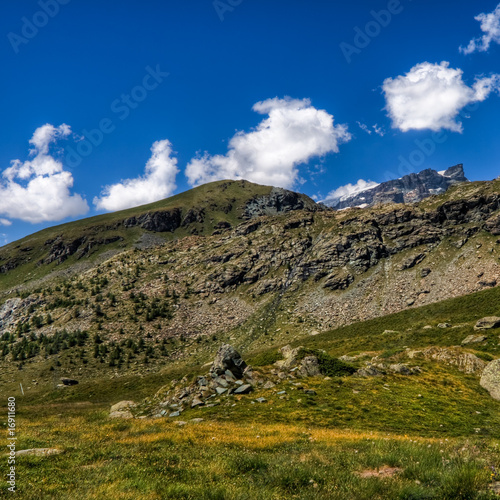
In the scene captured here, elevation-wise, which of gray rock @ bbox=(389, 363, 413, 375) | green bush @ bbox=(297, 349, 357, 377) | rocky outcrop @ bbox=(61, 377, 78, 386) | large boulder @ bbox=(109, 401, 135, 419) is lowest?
rocky outcrop @ bbox=(61, 377, 78, 386)

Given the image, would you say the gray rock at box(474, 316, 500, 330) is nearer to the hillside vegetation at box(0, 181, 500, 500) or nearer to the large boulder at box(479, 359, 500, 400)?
the hillside vegetation at box(0, 181, 500, 500)

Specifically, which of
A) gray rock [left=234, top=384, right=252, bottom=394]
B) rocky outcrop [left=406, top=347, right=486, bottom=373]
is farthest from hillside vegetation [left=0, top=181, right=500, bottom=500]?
gray rock [left=234, top=384, right=252, bottom=394]

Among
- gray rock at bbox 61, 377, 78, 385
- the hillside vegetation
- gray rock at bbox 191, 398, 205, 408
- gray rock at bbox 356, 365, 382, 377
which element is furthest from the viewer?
gray rock at bbox 61, 377, 78, 385

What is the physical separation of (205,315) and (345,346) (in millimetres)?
74292

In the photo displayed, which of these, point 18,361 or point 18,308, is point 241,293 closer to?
point 18,361

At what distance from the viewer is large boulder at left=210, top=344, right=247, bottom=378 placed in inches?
1384

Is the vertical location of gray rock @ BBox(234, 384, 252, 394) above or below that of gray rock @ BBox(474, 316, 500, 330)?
above

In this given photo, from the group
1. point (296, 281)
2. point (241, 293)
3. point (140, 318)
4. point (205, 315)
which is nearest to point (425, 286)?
point (296, 281)

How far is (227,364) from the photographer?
118 ft

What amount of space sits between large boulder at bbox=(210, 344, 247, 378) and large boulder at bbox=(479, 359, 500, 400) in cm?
2715

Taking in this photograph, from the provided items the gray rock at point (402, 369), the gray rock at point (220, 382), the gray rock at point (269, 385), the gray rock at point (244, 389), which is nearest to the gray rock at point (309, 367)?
the gray rock at point (269, 385)

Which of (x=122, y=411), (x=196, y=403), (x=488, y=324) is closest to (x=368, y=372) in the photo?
(x=196, y=403)

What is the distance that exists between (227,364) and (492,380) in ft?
96.6

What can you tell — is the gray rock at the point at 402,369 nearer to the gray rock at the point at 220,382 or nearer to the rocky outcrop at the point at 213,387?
Result: the rocky outcrop at the point at 213,387
